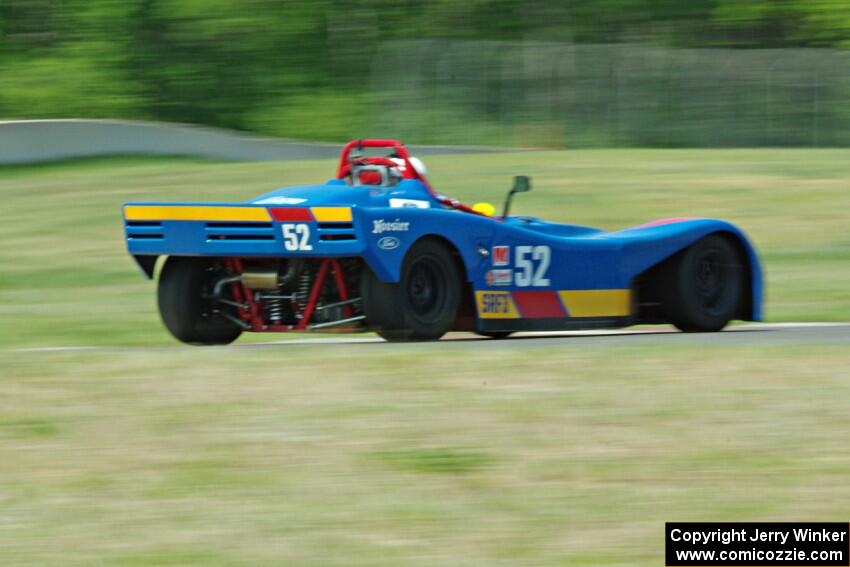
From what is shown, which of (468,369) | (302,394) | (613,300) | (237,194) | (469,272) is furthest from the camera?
(237,194)

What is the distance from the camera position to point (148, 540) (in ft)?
18.1

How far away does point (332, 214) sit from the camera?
376 inches

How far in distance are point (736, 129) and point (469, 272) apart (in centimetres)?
2046

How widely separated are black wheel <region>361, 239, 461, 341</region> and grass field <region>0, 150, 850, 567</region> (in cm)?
90

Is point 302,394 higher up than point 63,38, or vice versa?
point 63,38

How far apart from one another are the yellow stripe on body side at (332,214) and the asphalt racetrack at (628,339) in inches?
29.6

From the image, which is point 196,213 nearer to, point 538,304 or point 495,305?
point 495,305

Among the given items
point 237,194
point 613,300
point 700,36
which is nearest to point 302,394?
point 613,300

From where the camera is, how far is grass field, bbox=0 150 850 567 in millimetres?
5551

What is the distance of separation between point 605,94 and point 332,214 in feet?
66.5

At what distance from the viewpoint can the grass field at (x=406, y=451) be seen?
5551 mm

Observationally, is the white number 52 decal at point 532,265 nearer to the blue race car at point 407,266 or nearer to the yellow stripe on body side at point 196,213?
the blue race car at point 407,266

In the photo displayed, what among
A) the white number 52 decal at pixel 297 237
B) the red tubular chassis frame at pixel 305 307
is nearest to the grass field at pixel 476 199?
the red tubular chassis frame at pixel 305 307

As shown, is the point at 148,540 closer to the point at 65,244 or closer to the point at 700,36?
the point at 65,244
